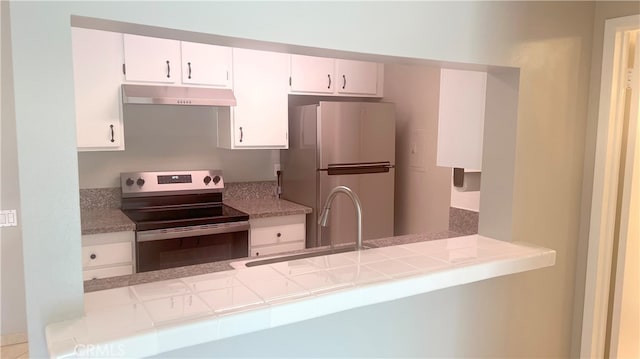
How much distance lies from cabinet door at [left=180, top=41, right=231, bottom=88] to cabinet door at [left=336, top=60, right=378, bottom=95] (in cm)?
95

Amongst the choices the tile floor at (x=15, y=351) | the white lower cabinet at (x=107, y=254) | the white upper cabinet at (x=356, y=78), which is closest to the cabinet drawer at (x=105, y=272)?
the white lower cabinet at (x=107, y=254)

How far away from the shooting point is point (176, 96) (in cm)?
304

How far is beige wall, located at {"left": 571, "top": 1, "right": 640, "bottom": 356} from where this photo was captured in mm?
1942

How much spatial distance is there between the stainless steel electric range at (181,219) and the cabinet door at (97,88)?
1.46 ft

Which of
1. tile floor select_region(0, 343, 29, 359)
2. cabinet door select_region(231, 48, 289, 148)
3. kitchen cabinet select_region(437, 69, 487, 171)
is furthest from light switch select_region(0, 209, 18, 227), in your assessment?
kitchen cabinet select_region(437, 69, 487, 171)

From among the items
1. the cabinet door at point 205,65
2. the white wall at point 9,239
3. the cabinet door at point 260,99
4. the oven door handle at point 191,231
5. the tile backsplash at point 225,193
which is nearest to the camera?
the oven door handle at point 191,231

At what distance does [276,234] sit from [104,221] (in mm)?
1163

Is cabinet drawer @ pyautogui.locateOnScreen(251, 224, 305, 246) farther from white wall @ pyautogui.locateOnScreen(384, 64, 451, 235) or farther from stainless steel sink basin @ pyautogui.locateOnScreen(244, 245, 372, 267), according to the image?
stainless steel sink basin @ pyautogui.locateOnScreen(244, 245, 372, 267)

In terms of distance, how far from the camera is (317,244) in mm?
3457

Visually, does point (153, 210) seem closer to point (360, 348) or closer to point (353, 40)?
point (360, 348)

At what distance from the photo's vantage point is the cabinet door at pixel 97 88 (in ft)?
9.30

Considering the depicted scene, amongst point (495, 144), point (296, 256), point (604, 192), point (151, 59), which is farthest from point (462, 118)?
point (151, 59)

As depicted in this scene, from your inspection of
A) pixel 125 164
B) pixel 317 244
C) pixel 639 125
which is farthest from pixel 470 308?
pixel 125 164

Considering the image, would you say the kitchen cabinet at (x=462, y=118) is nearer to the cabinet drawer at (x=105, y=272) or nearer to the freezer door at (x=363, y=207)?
the freezer door at (x=363, y=207)
